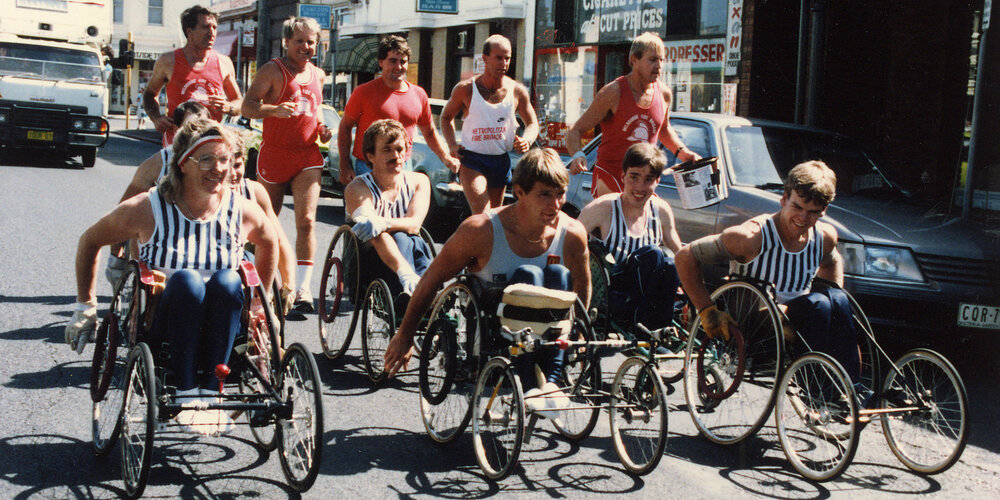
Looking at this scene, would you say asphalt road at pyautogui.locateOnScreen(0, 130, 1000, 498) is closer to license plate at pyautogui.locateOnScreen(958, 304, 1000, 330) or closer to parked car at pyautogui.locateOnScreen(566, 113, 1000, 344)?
license plate at pyautogui.locateOnScreen(958, 304, 1000, 330)

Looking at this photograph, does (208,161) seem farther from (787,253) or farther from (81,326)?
(787,253)

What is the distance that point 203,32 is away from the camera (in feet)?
25.4

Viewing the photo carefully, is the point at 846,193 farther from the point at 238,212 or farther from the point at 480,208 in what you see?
the point at 238,212

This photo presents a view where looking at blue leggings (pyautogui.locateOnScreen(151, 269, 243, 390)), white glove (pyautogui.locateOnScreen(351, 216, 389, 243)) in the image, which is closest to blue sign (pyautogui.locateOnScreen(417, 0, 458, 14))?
white glove (pyautogui.locateOnScreen(351, 216, 389, 243))

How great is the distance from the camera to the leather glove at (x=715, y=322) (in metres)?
5.15

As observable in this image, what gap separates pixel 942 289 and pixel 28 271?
7.00m

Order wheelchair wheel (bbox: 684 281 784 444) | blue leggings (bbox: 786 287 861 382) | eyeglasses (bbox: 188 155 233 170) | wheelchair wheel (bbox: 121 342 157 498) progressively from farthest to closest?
1. wheelchair wheel (bbox: 684 281 784 444)
2. blue leggings (bbox: 786 287 861 382)
3. eyeglasses (bbox: 188 155 233 170)
4. wheelchair wheel (bbox: 121 342 157 498)

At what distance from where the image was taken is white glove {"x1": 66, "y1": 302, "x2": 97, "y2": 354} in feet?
14.8

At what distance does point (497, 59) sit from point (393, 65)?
2.44 feet

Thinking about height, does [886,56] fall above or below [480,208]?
above

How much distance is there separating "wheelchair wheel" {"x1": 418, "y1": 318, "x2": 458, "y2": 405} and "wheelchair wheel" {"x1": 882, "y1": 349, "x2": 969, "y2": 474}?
1937mm

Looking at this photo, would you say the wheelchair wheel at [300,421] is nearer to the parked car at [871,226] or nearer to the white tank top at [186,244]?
the white tank top at [186,244]

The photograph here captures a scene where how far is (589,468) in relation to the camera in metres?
4.77

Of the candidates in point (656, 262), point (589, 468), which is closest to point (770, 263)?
point (656, 262)
